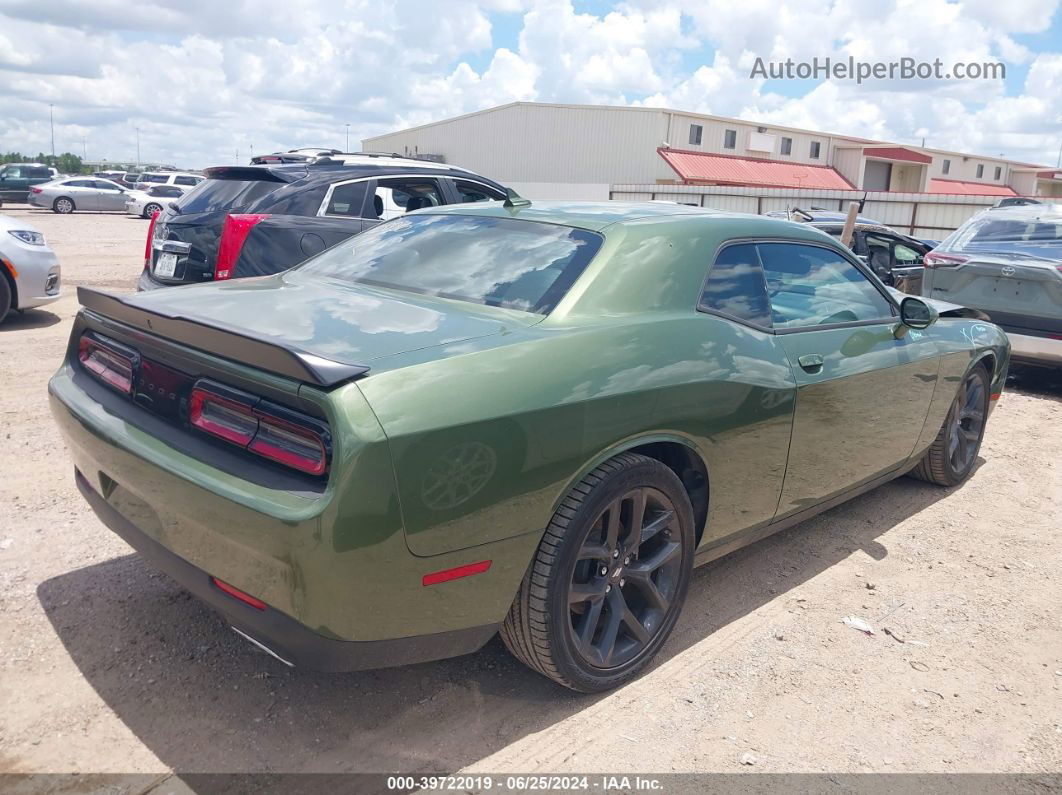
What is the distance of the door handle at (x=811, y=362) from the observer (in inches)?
137

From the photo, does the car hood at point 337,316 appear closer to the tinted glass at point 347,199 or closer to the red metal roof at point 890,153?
the tinted glass at point 347,199

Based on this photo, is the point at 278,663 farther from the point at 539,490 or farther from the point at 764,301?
the point at 764,301

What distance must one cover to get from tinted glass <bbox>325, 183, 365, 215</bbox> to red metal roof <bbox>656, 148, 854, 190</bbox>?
3053cm

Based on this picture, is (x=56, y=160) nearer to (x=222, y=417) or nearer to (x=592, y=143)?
(x=592, y=143)

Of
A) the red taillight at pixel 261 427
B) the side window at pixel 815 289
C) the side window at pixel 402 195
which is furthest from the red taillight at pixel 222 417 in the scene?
the side window at pixel 402 195

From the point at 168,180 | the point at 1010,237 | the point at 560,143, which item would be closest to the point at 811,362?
the point at 1010,237

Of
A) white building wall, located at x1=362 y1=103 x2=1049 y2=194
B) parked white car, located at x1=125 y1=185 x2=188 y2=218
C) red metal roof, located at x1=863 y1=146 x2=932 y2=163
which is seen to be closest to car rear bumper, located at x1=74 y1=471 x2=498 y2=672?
parked white car, located at x1=125 y1=185 x2=188 y2=218

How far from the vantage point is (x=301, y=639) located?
2.21 metres

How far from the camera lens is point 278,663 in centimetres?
297

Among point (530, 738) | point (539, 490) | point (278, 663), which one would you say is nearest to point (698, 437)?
point (539, 490)

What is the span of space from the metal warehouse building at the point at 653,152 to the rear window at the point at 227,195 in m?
24.8

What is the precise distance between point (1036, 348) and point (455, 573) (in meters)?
7.03

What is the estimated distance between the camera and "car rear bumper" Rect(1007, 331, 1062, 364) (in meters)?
7.42

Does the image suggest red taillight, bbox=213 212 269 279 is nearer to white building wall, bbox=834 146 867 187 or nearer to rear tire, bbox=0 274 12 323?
rear tire, bbox=0 274 12 323
